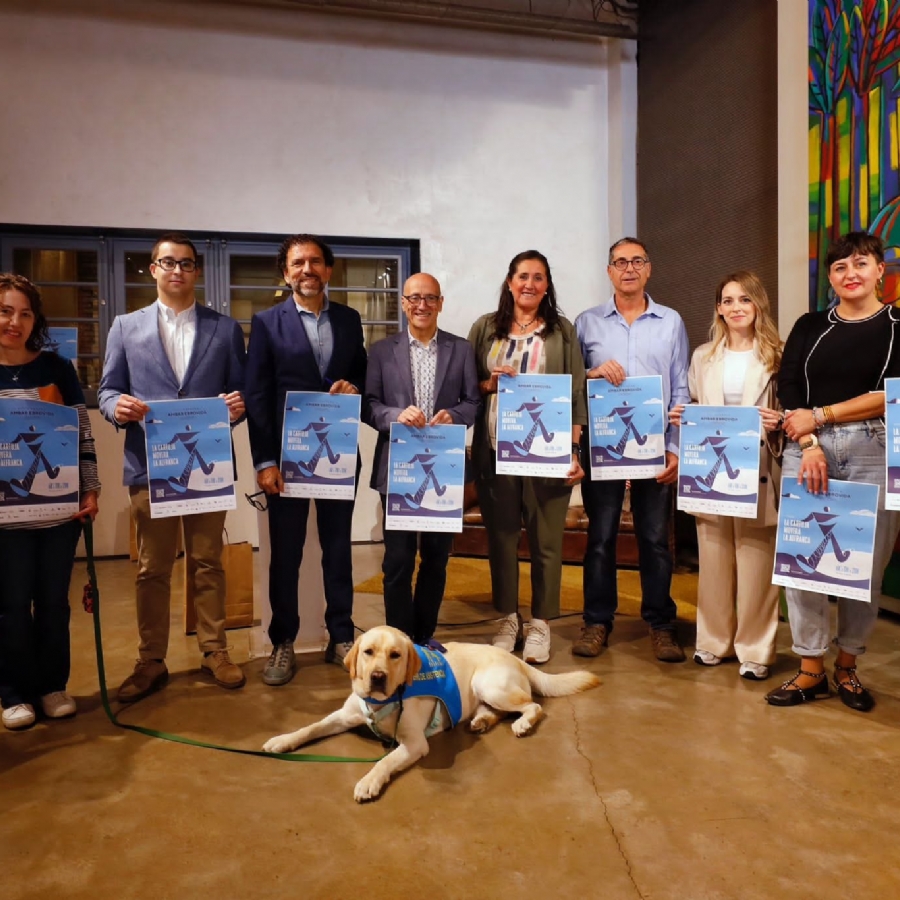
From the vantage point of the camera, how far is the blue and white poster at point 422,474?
2.99 metres

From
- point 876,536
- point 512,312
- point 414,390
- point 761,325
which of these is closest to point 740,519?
point 876,536

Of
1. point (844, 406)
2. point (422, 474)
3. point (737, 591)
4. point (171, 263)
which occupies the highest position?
point (171, 263)

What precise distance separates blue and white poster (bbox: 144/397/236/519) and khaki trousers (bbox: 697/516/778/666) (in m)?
1.98

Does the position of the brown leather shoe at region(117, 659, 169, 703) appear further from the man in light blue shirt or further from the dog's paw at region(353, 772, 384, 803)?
the man in light blue shirt

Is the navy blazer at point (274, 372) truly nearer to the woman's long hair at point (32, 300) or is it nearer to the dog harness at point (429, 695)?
the woman's long hair at point (32, 300)

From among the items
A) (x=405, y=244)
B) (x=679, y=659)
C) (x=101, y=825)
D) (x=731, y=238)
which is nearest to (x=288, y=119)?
(x=405, y=244)

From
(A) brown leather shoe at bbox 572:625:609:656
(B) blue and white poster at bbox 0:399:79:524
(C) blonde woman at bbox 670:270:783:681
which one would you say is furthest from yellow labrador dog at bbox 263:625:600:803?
(B) blue and white poster at bbox 0:399:79:524

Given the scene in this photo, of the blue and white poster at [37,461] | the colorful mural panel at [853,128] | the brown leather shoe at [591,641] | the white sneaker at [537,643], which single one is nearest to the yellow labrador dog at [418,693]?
the white sneaker at [537,643]

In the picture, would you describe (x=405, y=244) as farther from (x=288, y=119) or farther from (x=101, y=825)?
(x=101, y=825)

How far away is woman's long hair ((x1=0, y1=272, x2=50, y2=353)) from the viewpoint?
252cm

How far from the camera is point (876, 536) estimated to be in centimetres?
262

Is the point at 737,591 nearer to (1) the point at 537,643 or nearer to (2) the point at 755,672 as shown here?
(2) the point at 755,672

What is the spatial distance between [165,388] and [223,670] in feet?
3.78

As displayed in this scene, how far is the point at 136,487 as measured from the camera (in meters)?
2.86
